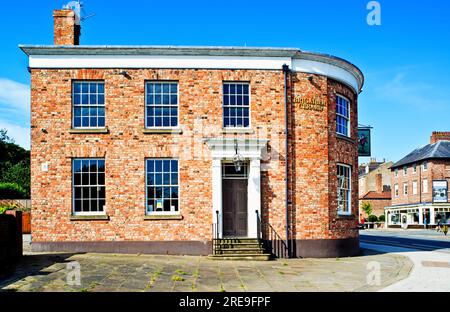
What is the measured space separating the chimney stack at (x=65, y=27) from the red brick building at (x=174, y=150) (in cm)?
26

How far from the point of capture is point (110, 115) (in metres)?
17.2

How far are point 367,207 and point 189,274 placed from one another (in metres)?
63.7

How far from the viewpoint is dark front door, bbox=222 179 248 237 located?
1742 centimetres

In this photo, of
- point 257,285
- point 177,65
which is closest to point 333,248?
point 257,285

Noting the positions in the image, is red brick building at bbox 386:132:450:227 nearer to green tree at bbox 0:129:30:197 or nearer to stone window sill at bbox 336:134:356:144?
stone window sill at bbox 336:134:356:144

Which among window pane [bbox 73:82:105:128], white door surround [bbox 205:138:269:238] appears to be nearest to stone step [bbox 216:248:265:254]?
white door surround [bbox 205:138:269:238]

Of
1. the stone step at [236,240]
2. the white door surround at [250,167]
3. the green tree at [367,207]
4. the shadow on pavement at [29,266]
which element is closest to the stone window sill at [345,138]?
the white door surround at [250,167]

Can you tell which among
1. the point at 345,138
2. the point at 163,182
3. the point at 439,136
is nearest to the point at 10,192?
the point at 163,182

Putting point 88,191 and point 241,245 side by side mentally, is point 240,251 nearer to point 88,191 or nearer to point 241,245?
point 241,245

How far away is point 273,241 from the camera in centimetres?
1730

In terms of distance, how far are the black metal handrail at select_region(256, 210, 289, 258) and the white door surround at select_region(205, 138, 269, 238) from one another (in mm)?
377
